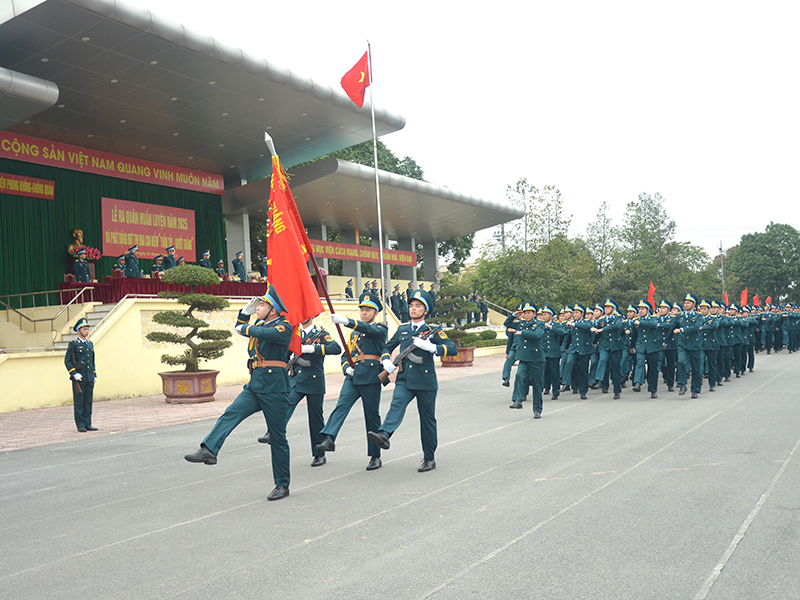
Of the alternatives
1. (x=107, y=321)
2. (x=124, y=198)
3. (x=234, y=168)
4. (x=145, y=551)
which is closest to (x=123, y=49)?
(x=107, y=321)

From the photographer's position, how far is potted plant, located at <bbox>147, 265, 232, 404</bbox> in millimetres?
15531

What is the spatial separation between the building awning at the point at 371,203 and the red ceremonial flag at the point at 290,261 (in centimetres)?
2125

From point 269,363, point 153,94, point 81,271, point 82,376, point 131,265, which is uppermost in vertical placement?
point 153,94

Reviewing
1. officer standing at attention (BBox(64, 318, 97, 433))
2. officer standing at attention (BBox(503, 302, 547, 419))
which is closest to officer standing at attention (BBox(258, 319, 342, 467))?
officer standing at attention (BBox(503, 302, 547, 419))

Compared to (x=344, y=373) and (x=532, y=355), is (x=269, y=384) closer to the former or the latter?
(x=344, y=373)

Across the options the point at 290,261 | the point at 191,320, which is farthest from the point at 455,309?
the point at 290,261

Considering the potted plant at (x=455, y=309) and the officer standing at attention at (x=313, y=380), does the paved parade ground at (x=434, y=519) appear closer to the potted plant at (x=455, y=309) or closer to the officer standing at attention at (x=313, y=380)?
the officer standing at attention at (x=313, y=380)

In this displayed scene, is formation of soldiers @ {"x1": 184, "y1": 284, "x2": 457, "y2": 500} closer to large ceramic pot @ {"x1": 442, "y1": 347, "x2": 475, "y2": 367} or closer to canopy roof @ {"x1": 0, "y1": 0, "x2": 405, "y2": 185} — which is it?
canopy roof @ {"x1": 0, "y1": 0, "x2": 405, "y2": 185}

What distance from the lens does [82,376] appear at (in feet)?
38.0

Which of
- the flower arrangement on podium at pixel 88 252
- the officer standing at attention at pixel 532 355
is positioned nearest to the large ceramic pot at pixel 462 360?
the flower arrangement on podium at pixel 88 252

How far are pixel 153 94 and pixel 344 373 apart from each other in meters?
17.7

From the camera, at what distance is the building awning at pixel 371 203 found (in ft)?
97.9

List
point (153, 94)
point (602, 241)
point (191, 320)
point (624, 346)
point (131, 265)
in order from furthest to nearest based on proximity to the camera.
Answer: point (602, 241), point (131, 265), point (153, 94), point (191, 320), point (624, 346)

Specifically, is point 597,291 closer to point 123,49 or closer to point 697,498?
point 123,49
